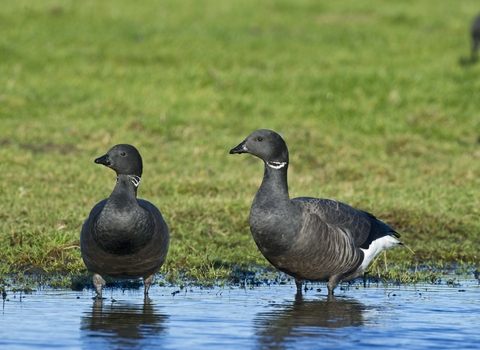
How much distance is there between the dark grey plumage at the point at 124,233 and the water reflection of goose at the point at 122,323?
1.11ft

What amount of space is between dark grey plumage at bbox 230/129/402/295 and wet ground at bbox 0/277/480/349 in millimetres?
340

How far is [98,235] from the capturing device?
783cm

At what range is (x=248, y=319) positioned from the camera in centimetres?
738

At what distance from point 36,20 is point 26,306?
18.1m

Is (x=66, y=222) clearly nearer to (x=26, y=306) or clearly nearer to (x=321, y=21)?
(x=26, y=306)

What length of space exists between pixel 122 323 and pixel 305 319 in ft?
5.14

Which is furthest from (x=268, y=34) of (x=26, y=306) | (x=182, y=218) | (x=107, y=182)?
(x=26, y=306)

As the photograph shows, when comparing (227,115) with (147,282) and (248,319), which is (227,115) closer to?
(147,282)

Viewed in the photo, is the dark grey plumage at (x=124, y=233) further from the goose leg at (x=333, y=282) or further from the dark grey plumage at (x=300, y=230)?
the goose leg at (x=333, y=282)

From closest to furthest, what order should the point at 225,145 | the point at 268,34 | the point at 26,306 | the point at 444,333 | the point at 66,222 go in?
the point at 444,333
the point at 26,306
the point at 66,222
the point at 225,145
the point at 268,34

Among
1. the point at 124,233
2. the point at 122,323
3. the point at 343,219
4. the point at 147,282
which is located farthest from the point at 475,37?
the point at 122,323

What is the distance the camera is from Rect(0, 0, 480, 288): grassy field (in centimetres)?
1110

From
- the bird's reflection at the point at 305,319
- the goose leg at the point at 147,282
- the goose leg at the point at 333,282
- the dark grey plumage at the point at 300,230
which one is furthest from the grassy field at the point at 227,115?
the bird's reflection at the point at 305,319

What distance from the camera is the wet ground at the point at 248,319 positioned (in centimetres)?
655
